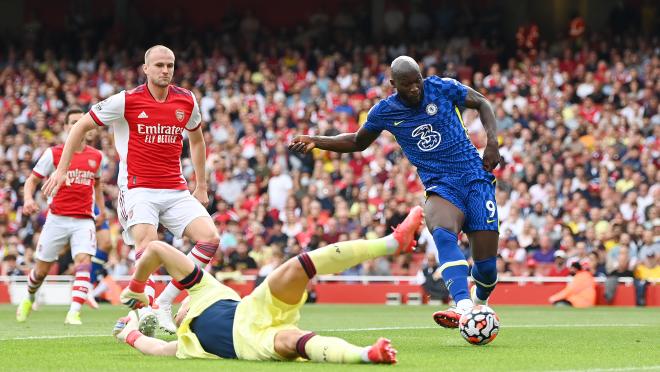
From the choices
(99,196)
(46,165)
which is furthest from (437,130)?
(99,196)

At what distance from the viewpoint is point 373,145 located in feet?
83.7

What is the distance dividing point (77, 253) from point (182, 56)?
56.7 ft

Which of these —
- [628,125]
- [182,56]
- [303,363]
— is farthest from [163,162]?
[182,56]

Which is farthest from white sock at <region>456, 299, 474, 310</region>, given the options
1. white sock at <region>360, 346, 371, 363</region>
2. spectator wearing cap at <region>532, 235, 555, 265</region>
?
spectator wearing cap at <region>532, 235, 555, 265</region>

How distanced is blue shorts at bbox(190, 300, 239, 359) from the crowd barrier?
12.6 m

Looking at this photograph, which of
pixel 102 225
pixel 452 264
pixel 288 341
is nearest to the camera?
pixel 288 341

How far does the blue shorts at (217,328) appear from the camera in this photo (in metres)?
8.39

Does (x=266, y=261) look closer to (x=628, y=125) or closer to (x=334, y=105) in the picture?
(x=334, y=105)

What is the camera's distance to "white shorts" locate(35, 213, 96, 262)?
51.4 feet

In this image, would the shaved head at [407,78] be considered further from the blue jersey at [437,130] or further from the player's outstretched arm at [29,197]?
the player's outstretched arm at [29,197]

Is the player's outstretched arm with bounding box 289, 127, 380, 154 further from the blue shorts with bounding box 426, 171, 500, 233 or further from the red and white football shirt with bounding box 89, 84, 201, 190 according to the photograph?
the red and white football shirt with bounding box 89, 84, 201, 190

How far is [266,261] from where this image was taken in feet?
75.2

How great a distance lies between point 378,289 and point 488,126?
12.0m

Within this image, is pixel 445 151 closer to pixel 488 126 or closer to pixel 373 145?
Result: pixel 488 126
